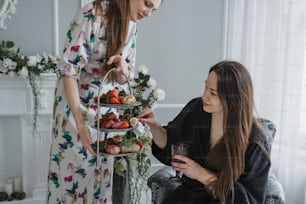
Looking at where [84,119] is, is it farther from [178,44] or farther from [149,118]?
[178,44]

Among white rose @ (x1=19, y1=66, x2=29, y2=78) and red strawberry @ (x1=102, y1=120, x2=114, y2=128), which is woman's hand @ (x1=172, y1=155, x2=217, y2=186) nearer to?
red strawberry @ (x1=102, y1=120, x2=114, y2=128)

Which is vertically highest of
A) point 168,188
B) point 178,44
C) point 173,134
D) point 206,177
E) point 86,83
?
point 178,44

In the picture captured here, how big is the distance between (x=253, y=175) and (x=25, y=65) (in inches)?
53.0

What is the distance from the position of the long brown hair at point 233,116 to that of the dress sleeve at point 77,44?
44 cm

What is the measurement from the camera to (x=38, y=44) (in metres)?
2.02

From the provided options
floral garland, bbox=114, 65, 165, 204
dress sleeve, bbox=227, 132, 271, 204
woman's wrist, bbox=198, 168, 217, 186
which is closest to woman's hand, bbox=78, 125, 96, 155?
woman's wrist, bbox=198, 168, 217, 186

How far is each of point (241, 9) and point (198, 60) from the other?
46cm

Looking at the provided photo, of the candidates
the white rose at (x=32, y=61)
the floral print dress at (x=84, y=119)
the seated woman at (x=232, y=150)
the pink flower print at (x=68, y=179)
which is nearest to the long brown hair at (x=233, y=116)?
the seated woman at (x=232, y=150)

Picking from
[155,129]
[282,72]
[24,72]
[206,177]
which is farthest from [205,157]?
[24,72]

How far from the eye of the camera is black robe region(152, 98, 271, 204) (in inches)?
44.2

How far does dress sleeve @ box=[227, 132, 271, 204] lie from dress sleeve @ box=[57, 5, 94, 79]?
0.64 m

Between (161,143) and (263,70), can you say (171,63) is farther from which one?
(161,143)

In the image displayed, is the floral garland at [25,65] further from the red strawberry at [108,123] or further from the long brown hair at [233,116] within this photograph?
the long brown hair at [233,116]

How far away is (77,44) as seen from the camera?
3.48 feet
